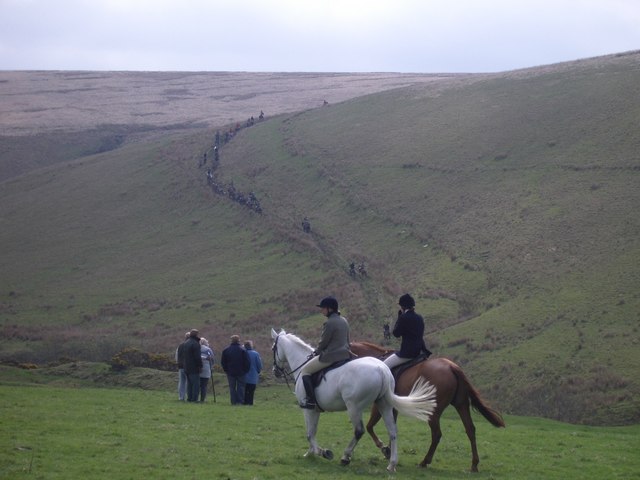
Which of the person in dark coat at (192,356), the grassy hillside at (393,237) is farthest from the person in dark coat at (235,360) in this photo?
the grassy hillside at (393,237)

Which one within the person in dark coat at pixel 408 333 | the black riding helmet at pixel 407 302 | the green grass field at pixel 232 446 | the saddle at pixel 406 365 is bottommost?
the green grass field at pixel 232 446

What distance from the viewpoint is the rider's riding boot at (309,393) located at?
53.7 feet

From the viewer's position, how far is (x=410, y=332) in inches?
671

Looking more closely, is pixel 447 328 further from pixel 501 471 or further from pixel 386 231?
pixel 501 471

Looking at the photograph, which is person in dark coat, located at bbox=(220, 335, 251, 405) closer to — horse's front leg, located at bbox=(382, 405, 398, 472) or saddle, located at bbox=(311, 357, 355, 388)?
saddle, located at bbox=(311, 357, 355, 388)

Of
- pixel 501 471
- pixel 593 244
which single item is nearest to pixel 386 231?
pixel 593 244

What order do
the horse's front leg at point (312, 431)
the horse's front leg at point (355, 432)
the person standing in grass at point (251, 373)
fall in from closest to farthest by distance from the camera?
1. the horse's front leg at point (355, 432)
2. the horse's front leg at point (312, 431)
3. the person standing in grass at point (251, 373)

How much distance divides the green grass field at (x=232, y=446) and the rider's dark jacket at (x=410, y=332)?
7.07 feet

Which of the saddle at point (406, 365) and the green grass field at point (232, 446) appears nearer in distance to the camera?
the green grass field at point (232, 446)

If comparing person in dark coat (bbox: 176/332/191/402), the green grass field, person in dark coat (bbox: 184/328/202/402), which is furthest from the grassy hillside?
person in dark coat (bbox: 184/328/202/402)

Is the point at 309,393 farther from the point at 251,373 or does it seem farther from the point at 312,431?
the point at 251,373

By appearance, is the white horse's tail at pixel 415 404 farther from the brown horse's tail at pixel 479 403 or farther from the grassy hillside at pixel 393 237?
the grassy hillside at pixel 393 237

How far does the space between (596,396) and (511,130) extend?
48093mm

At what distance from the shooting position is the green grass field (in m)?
15.0
